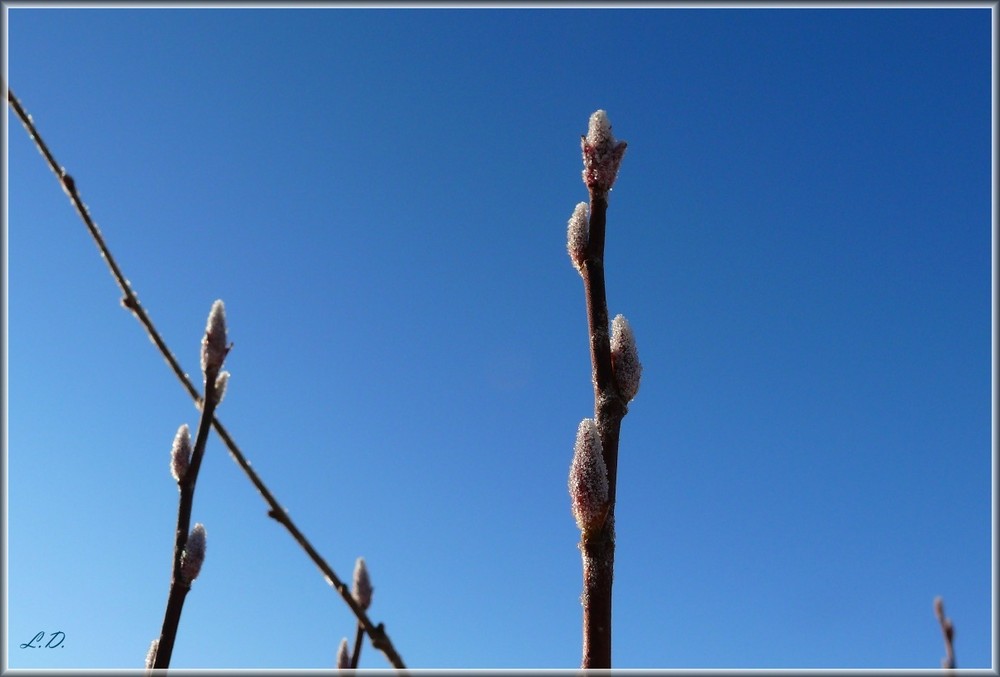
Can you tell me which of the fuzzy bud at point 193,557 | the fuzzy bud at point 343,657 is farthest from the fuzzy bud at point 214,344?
the fuzzy bud at point 343,657

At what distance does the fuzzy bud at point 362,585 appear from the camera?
3.42 metres

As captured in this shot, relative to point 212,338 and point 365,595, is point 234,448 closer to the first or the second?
point 212,338

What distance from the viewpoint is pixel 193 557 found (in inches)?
88.0

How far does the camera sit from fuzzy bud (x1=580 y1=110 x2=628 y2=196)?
64.1 inches

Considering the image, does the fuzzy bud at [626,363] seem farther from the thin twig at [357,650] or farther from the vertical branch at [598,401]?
the thin twig at [357,650]

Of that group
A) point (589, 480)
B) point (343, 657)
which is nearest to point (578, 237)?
point (589, 480)

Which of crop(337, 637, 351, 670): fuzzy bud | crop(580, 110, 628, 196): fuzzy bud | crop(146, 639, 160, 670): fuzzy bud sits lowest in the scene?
crop(146, 639, 160, 670): fuzzy bud

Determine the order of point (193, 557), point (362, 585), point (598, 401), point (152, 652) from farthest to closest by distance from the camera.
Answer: point (362, 585), point (193, 557), point (152, 652), point (598, 401)

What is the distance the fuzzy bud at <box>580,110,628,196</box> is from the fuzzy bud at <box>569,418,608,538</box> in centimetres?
52

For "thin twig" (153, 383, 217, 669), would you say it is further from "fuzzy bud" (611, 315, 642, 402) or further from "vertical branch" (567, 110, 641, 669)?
"fuzzy bud" (611, 315, 642, 402)

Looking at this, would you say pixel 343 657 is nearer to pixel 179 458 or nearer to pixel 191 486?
pixel 179 458

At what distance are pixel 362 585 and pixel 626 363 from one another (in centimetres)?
234

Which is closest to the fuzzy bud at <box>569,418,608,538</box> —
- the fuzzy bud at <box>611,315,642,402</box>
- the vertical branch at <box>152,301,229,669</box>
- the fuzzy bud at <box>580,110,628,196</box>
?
the fuzzy bud at <box>611,315,642,402</box>

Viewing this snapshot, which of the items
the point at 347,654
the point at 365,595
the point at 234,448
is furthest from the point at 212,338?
the point at 365,595
